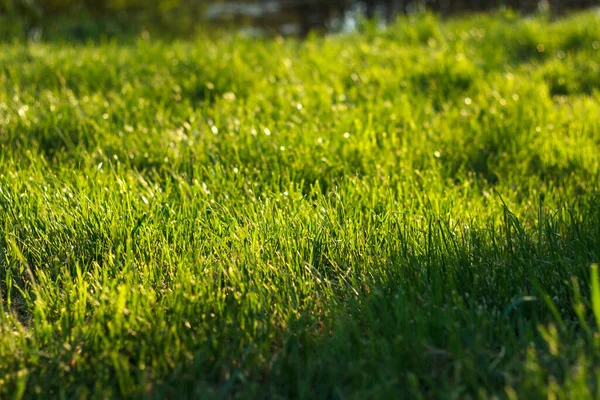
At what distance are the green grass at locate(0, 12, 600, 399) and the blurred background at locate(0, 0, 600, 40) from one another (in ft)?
9.09

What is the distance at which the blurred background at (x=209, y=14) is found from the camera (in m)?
7.55

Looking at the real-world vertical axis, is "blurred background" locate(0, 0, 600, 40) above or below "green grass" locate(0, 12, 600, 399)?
above

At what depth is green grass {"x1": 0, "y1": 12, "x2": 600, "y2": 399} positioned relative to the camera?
180cm

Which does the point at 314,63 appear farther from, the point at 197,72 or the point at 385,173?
the point at 385,173

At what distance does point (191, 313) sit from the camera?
202 centimetres

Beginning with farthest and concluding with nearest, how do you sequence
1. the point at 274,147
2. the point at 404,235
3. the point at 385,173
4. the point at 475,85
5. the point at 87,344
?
the point at 475,85, the point at 274,147, the point at 385,173, the point at 404,235, the point at 87,344

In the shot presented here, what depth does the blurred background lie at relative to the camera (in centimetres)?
755

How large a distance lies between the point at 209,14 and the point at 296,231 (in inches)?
344

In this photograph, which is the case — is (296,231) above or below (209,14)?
A: below

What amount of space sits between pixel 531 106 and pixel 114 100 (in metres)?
2.38

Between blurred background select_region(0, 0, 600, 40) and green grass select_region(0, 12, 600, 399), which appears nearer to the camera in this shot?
green grass select_region(0, 12, 600, 399)

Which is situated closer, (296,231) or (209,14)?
→ (296,231)

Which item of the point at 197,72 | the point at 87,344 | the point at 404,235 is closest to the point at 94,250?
the point at 87,344

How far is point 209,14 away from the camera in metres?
10.6
